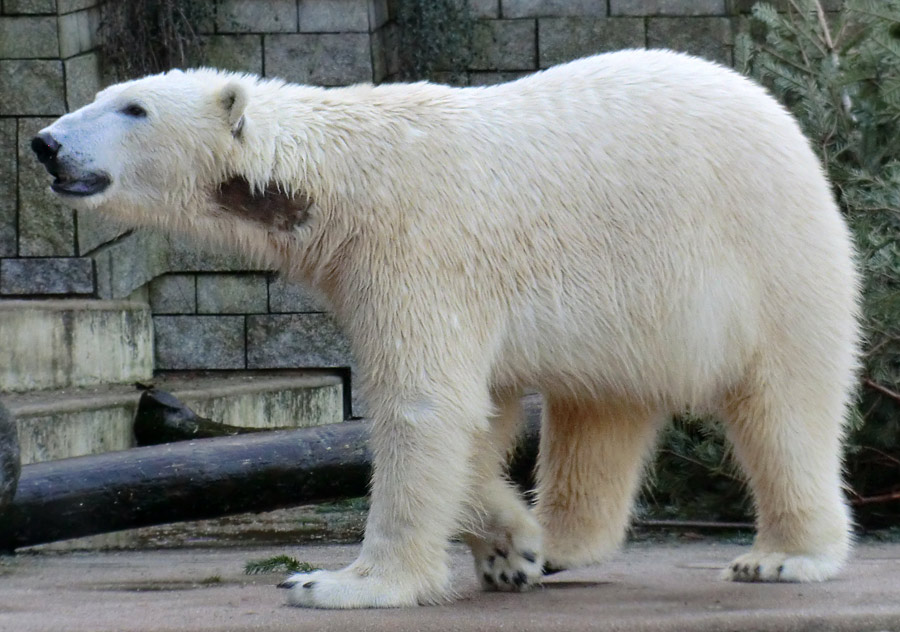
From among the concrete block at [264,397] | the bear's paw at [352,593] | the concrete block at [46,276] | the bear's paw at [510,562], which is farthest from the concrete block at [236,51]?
the bear's paw at [352,593]

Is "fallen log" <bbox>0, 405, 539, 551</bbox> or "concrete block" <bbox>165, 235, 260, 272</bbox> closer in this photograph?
"fallen log" <bbox>0, 405, 539, 551</bbox>

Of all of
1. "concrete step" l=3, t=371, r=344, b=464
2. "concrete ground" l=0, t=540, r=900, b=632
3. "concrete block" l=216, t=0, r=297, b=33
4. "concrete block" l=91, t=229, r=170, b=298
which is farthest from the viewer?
"concrete block" l=216, t=0, r=297, b=33

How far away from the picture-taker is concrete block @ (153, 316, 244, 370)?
7383 millimetres

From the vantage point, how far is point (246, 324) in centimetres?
746

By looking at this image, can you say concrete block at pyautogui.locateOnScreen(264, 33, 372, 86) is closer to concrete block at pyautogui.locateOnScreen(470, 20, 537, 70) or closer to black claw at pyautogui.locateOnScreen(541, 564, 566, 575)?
concrete block at pyautogui.locateOnScreen(470, 20, 537, 70)

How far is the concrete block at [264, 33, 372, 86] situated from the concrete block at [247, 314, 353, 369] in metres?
1.33

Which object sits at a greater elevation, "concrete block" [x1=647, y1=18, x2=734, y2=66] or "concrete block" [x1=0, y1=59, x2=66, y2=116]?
"concrete block" [x1=647, y1=18, x2=734, y2=66]

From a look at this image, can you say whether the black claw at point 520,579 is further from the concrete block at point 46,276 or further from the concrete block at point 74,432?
the concrete block at point 46,276

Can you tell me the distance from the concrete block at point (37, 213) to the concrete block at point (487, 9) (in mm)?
2472

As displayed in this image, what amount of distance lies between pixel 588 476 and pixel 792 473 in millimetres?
559

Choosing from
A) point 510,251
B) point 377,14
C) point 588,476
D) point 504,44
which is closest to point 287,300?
point 377,14

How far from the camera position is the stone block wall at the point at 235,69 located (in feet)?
22.0

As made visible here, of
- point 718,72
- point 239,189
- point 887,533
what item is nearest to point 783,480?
point 718,72

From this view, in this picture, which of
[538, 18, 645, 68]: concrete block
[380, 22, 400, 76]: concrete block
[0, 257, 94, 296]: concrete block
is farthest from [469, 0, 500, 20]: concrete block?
[0, 257, 94, 296]: concrete block
